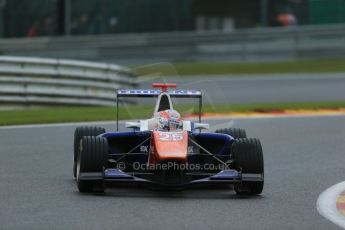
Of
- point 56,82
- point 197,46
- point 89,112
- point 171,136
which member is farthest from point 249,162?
point 197,46

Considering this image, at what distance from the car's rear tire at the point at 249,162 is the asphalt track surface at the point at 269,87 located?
959 centimetres

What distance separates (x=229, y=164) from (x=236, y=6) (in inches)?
868

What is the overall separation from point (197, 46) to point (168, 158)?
67.5ft

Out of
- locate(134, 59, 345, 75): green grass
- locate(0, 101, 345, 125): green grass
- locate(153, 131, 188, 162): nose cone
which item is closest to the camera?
locate(153, 131, 188, 162): nose cone

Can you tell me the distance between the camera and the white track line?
815cm

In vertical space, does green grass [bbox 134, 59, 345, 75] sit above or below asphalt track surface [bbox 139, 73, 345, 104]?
above

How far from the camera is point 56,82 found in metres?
18.8

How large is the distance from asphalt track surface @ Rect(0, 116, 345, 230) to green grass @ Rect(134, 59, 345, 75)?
543 inches

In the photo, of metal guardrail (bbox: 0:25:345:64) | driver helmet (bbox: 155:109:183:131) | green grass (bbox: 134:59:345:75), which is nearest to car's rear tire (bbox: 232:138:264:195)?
driver helmet (bbox: 155:109:183:131)

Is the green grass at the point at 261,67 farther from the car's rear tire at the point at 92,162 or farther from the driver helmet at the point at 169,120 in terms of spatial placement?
the car's rear tire at the point at 92,162

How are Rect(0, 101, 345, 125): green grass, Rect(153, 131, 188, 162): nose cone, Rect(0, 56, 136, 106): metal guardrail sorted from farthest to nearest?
Rect(0, 56, 136, 106): metal guardrail < Rect(0, 101, 345, 125): green grass < Rect(153, 131, 188, 162): nose cone

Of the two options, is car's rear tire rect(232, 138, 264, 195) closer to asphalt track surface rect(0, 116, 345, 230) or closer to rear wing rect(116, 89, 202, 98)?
asphalt track surface rect(0, 116, 345, 230)

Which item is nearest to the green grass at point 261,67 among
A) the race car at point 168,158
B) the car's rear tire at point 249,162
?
the race car at point 168,158

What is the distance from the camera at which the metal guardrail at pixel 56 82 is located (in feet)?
60.1
